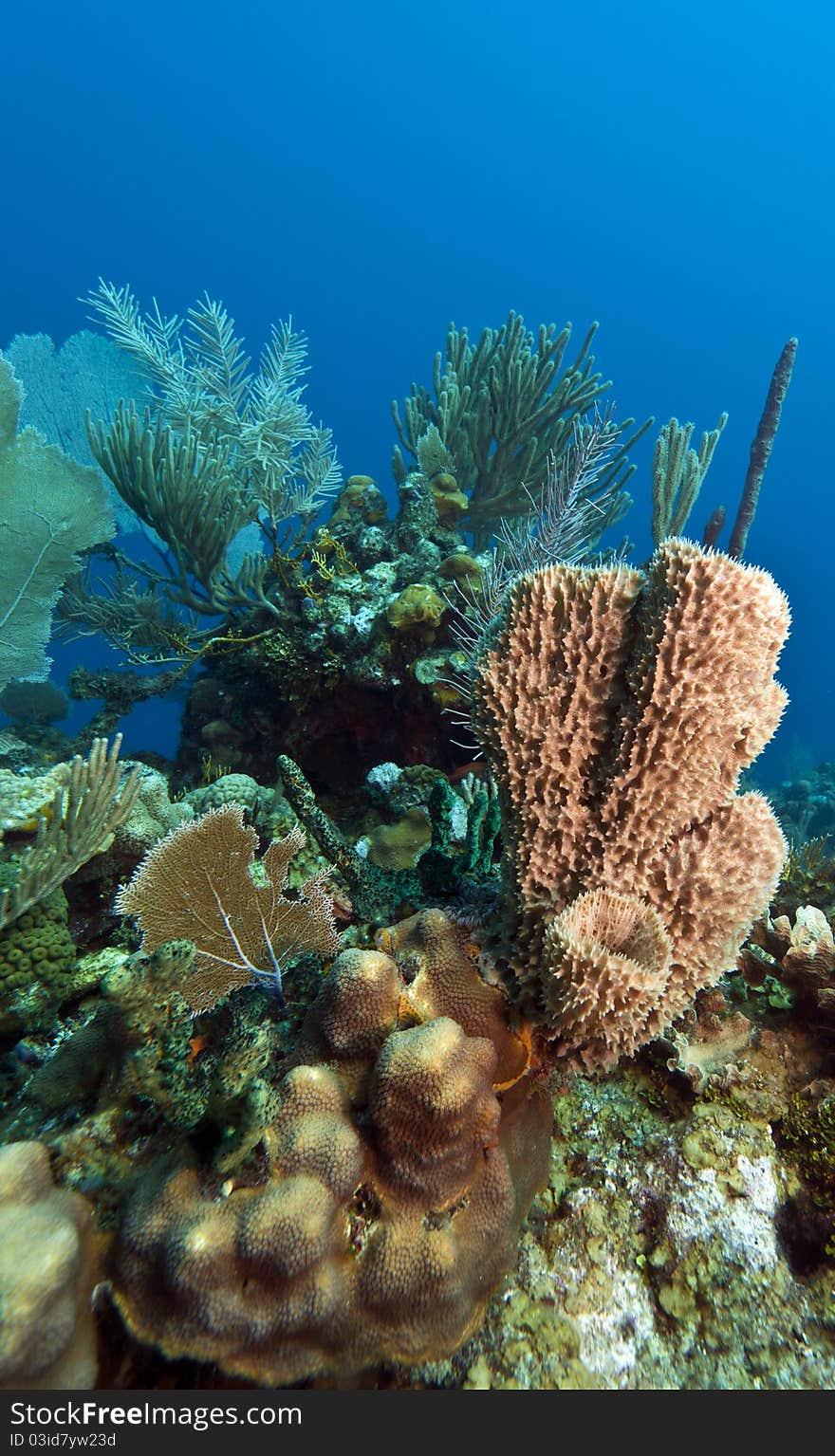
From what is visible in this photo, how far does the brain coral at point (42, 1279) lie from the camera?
133 centimetres

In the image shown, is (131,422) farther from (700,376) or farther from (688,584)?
(700,376)

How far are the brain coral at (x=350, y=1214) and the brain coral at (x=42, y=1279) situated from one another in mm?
108

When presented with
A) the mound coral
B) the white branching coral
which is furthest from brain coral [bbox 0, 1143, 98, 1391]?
the white branching coral

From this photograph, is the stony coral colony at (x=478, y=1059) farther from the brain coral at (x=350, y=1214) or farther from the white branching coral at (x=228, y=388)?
the white branching coral at (x=228, y=388)

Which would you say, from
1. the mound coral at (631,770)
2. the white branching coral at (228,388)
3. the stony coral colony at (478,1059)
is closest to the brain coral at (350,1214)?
the stony coral colony at (478,1059)

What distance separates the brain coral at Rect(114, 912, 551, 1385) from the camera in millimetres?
1521

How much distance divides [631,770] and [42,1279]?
6.65 ft

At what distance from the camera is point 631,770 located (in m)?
2.12

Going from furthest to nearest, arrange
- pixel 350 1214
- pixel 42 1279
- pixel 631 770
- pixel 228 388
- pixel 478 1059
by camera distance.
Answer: pixel 228 388, pixel 631 770, pixel 478 1059, pixel 350 1214, pixel 42 1279

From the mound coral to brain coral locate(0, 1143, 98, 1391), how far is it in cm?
141

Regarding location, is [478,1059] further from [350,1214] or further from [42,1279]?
[42,1279]

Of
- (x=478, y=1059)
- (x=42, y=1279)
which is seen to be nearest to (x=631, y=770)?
(x=478, y=1059)

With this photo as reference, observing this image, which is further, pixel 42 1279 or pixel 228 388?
pixel 228 388

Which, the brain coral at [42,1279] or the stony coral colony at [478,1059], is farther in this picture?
the stony coral colony at [478,1059]
